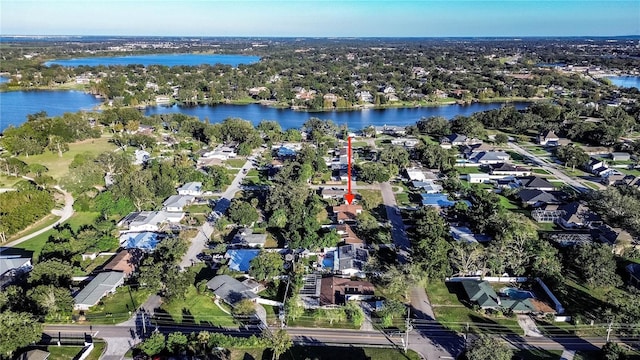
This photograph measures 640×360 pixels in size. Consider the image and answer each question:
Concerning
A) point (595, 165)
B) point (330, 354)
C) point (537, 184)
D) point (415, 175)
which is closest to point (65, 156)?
point (415, 175)

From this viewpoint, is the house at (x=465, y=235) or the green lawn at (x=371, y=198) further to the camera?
the green lawn at (x=371, y=198)

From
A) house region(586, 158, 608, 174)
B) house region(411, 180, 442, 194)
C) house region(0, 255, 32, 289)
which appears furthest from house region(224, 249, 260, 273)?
house region(586, 158, 608, 174)

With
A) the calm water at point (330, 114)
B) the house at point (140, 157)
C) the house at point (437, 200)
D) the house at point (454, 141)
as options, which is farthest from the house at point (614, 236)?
the calm water at point (330, 114)

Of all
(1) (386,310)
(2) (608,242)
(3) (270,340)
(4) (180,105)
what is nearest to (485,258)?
(1) (386,310)

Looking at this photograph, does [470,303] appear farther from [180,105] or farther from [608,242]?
[180,105]

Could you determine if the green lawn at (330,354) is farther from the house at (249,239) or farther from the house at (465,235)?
the house at (465,235)
